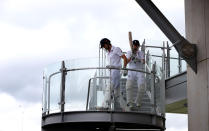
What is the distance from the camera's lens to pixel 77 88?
1192 cm

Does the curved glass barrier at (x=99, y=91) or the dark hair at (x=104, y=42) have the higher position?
the dark hair at (x=104, y=42)

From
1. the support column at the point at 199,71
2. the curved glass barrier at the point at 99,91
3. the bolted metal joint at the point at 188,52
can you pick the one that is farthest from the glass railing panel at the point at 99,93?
the bolted metal joint at the point at 188,52

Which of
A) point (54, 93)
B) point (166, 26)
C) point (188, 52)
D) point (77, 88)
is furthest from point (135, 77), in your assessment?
point (166, 26)

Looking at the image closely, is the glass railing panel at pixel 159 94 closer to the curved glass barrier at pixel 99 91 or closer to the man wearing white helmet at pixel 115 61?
the curved glass barrier at pixel 99 91

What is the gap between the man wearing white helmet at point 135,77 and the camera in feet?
38.5

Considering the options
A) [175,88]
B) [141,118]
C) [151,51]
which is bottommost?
[141,118]

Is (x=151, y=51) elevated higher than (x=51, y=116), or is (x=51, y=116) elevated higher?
(x=151, y=51)

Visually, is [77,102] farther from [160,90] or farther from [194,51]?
[194,51]

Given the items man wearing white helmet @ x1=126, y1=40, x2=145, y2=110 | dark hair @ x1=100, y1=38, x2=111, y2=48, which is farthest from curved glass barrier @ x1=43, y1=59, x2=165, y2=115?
dark hair @ x1=100, y1=38, x2=111, y2=48

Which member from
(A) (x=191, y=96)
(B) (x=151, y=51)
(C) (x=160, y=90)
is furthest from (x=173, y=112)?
(A) (x=191, y=96)

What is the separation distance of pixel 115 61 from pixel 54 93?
1.77 metres

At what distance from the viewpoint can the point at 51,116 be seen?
12.1 meters

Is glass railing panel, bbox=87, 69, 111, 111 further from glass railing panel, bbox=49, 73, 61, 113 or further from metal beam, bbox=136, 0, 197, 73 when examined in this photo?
metal beam, bbox=136, 0, 197, 73

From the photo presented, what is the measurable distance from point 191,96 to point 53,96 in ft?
13.0
